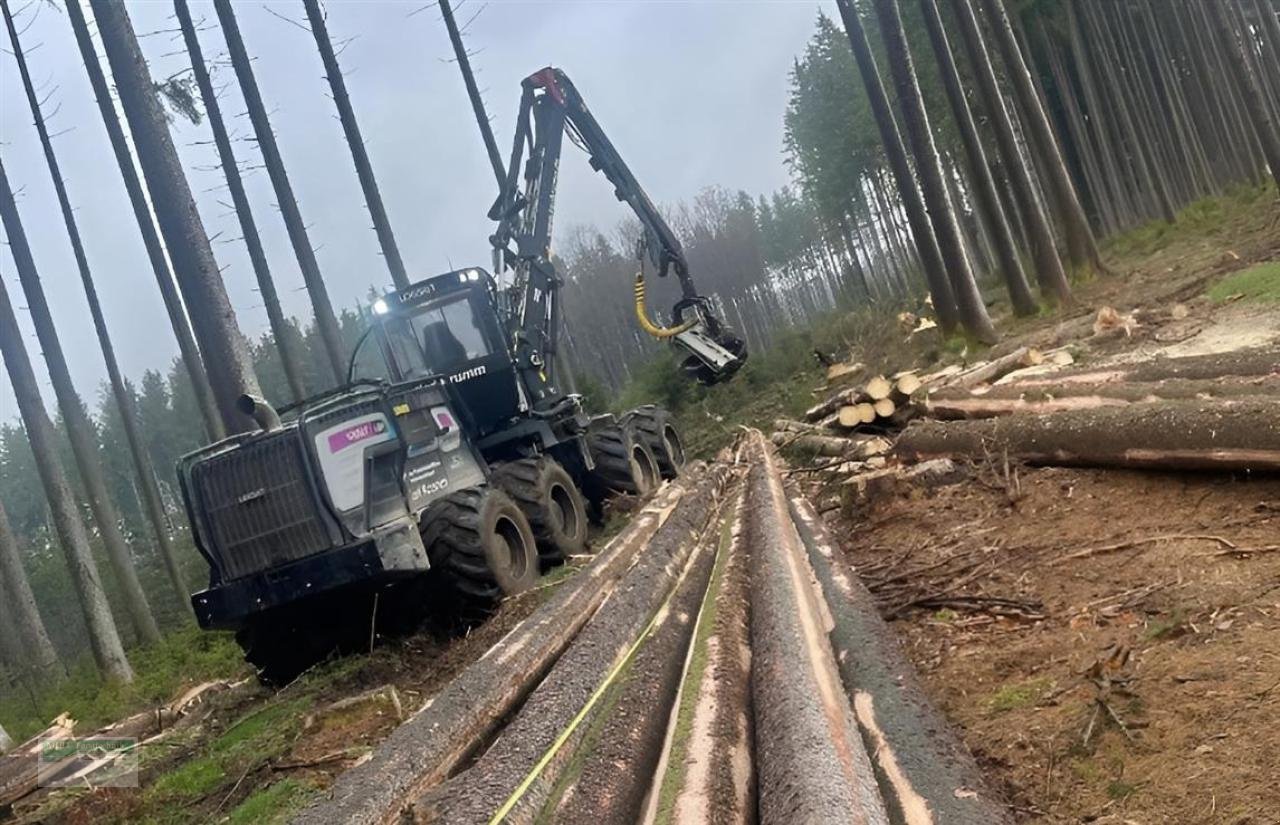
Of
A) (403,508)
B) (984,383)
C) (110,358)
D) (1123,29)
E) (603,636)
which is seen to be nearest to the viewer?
(603,636)

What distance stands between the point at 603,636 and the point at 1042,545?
2535 millimetres

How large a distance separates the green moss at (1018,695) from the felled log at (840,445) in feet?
16.0

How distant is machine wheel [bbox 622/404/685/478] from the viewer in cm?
1310

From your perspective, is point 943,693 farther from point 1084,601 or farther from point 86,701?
point 86,701

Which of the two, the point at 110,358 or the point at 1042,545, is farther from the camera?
the point at 110,358

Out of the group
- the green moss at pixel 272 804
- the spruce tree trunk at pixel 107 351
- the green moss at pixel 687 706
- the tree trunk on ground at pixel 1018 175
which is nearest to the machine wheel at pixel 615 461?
the green moss at pixel 687 706

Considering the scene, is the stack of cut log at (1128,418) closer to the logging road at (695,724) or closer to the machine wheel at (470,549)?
the logging road at (695,724)

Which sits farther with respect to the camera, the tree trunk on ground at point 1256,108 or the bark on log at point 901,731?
the tree trunk on ground at point 1256,108

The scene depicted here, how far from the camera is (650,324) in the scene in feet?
50.8

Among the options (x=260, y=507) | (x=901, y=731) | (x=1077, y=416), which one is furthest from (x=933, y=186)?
(x=901, y=731)

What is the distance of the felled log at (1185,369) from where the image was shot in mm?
6352

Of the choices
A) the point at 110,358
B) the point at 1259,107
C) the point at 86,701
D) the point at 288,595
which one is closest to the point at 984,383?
the point at 288,595

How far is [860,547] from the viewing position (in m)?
6.79

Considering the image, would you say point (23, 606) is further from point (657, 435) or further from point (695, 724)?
point (695, 724)
